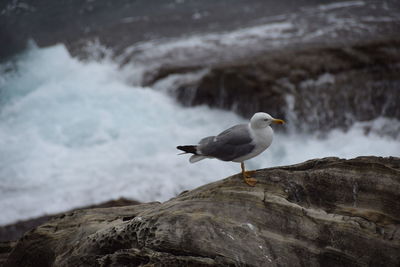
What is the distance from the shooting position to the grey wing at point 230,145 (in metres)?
4.48

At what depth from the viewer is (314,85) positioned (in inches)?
429

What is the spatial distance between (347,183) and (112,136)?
7838 millimetres

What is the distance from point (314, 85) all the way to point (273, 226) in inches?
306

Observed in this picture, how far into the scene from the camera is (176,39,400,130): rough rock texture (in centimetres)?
1054

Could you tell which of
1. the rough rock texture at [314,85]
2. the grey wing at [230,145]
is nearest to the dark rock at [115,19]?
the rough rock texture at [314,85]

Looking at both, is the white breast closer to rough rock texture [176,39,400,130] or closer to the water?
the water

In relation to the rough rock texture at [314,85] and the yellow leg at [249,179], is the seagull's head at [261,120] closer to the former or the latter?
the yellow leg at [249,179]

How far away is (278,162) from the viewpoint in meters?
9.92

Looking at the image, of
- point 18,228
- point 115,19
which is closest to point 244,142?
point 18,228

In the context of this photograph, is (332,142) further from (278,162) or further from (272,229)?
(272,229)

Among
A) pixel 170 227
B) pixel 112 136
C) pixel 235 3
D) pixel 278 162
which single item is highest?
pixel 235 3

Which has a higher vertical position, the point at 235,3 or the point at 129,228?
the point at 235,3

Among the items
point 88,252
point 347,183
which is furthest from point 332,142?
point 88,252

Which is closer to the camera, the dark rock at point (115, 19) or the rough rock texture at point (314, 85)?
the rough rock texture at point (314, 85)
